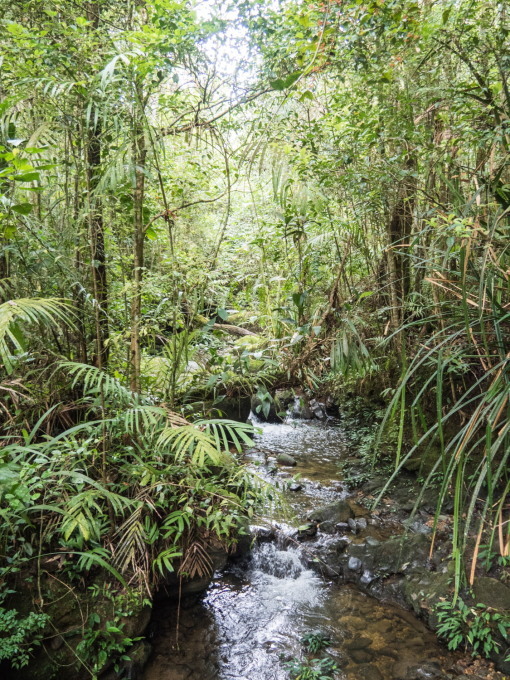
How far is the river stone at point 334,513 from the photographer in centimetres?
366

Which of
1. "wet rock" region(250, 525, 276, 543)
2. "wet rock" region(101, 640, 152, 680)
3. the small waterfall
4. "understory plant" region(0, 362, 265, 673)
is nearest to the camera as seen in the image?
"understory plant" region(0, 362, 265, 673)

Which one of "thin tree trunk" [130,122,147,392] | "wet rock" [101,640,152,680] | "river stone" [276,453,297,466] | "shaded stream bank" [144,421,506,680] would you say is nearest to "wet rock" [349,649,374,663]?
"shaded stream bank" [144,421,506,680]

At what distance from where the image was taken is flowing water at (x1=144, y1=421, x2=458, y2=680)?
2451 mm

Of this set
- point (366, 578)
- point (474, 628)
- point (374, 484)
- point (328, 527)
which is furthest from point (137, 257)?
point (374, 484)

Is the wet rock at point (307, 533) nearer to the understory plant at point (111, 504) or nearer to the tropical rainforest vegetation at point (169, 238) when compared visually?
the tropical rainforest vegetation at point (169, 238)

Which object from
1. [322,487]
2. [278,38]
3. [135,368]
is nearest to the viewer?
[135,368]

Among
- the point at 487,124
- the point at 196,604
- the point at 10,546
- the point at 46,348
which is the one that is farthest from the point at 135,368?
the point at 487,124

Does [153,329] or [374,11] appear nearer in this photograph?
[374,11]

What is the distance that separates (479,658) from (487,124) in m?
2.96

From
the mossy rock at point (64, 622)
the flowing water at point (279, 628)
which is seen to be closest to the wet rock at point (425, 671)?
the flowing water at point (279, 628)

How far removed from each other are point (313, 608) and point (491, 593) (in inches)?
45.2

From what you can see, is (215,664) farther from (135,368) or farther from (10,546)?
(135,368)

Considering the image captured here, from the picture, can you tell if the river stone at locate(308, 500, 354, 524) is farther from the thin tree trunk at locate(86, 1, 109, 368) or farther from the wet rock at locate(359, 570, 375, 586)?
the thin tree trunk at locate(86, 1, 109, 368)

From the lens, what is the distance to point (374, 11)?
8.01 ft
